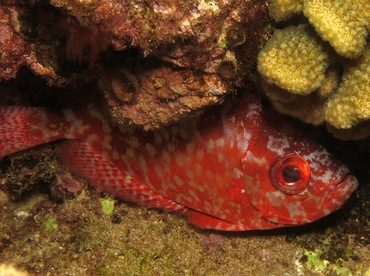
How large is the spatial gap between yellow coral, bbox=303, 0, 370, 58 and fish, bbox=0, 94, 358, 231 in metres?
1.32

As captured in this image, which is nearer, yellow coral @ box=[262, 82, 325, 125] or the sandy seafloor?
yellow coral @ box=[262, 82, 325, 125]

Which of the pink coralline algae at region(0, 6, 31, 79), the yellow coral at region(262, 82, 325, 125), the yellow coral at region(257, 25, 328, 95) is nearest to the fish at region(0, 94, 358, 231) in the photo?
the yellow coral at region(262, 82, 325, 125)

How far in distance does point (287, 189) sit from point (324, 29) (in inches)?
69.6

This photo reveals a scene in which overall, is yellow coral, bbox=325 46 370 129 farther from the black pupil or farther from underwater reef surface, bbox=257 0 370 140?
the black pupil

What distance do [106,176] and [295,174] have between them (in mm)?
2201

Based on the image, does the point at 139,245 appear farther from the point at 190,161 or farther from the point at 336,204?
the point at 336,204

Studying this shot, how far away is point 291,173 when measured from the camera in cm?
382

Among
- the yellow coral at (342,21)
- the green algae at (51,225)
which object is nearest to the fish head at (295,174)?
the yellow coral at (342,21)

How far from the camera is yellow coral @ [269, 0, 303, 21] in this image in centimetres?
290

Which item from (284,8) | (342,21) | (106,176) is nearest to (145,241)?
(106,176)

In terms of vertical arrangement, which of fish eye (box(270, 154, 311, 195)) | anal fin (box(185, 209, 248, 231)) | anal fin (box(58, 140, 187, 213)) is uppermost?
fish eye (box(270, 154, 311, 195))

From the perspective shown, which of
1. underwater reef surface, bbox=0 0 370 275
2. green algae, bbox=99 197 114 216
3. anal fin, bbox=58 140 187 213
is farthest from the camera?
anal fin, bbox=58 140 187 213

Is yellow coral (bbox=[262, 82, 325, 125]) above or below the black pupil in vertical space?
above

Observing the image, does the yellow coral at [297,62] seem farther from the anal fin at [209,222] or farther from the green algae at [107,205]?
the green algae at [107,205]
